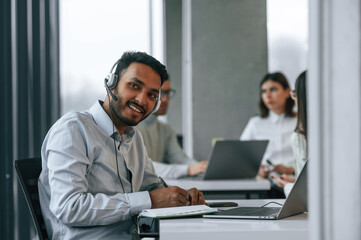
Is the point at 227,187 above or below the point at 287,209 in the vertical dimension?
below

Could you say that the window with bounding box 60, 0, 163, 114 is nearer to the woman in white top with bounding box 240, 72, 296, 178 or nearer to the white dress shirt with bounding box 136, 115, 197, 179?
the white dress shirt with bounding box 136, 115, 197, 179

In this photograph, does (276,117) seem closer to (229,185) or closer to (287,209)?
(229,185)

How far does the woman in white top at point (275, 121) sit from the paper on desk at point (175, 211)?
275cm

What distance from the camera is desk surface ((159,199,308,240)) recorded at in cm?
132

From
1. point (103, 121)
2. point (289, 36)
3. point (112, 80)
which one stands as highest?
point (289, 36)

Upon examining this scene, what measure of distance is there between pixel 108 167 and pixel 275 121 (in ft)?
9.64

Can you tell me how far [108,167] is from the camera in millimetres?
1801

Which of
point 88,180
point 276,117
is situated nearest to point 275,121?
point 276,117

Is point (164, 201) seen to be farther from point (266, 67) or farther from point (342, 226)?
point (266, 67)

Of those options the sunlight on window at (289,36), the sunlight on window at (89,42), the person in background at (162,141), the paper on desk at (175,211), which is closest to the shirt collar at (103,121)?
the paper on desk at (175,211)

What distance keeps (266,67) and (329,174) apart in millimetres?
3904

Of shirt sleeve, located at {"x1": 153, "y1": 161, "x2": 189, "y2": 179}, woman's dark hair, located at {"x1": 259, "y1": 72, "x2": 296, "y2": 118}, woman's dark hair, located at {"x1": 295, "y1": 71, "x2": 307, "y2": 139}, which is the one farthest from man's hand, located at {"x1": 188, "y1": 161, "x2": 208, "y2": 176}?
woman's dark hair, located at {"x1": 259, "y1": 72, "x2": 296, "y2": 118}

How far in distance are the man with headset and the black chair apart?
3cm

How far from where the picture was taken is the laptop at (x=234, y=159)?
2.79 meters
